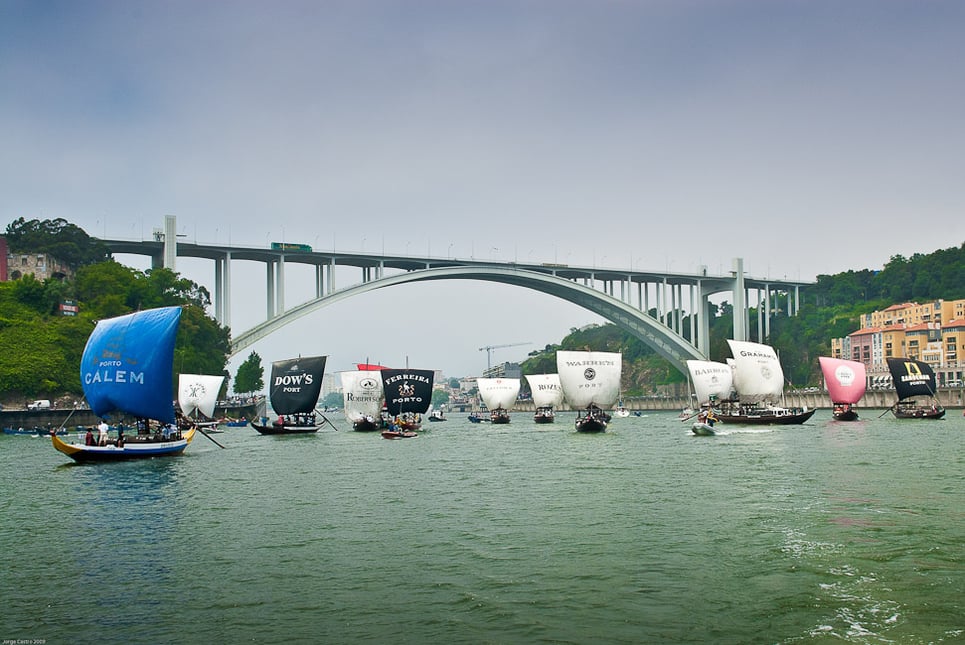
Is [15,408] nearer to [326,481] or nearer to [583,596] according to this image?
[326,481]

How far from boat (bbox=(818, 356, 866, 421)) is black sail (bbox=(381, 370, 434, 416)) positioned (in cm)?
2407

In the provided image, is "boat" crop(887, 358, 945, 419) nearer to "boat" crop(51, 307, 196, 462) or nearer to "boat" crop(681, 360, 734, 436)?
"boat" crop(681, 360, 734, 436)

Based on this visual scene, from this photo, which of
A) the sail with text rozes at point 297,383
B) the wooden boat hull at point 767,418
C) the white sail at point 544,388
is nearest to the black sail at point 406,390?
the sail with text rozes at point 297,383

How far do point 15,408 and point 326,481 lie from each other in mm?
43098

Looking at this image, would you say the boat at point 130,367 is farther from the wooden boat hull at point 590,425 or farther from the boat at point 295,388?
the wooden boat hull at point 590,425

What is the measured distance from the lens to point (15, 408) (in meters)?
58.8

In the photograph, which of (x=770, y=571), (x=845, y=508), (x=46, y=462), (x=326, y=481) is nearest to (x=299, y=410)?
(x=46, y=462)

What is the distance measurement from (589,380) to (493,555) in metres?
35.7

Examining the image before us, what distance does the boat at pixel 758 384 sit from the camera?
51.0 meters

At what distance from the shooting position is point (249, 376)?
102375 mm

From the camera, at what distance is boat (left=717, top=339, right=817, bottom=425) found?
51.0m

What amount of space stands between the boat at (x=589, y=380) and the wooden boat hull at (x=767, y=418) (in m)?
7.98

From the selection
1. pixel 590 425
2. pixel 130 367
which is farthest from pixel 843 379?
pixel 130 367

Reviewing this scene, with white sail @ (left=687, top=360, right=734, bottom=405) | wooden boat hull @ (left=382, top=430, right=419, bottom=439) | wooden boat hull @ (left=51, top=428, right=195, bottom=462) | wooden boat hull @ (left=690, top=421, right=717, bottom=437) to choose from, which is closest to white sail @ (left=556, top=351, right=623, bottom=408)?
wooden boat hull @ (left=690, top=421, right=717, bottom=437)
